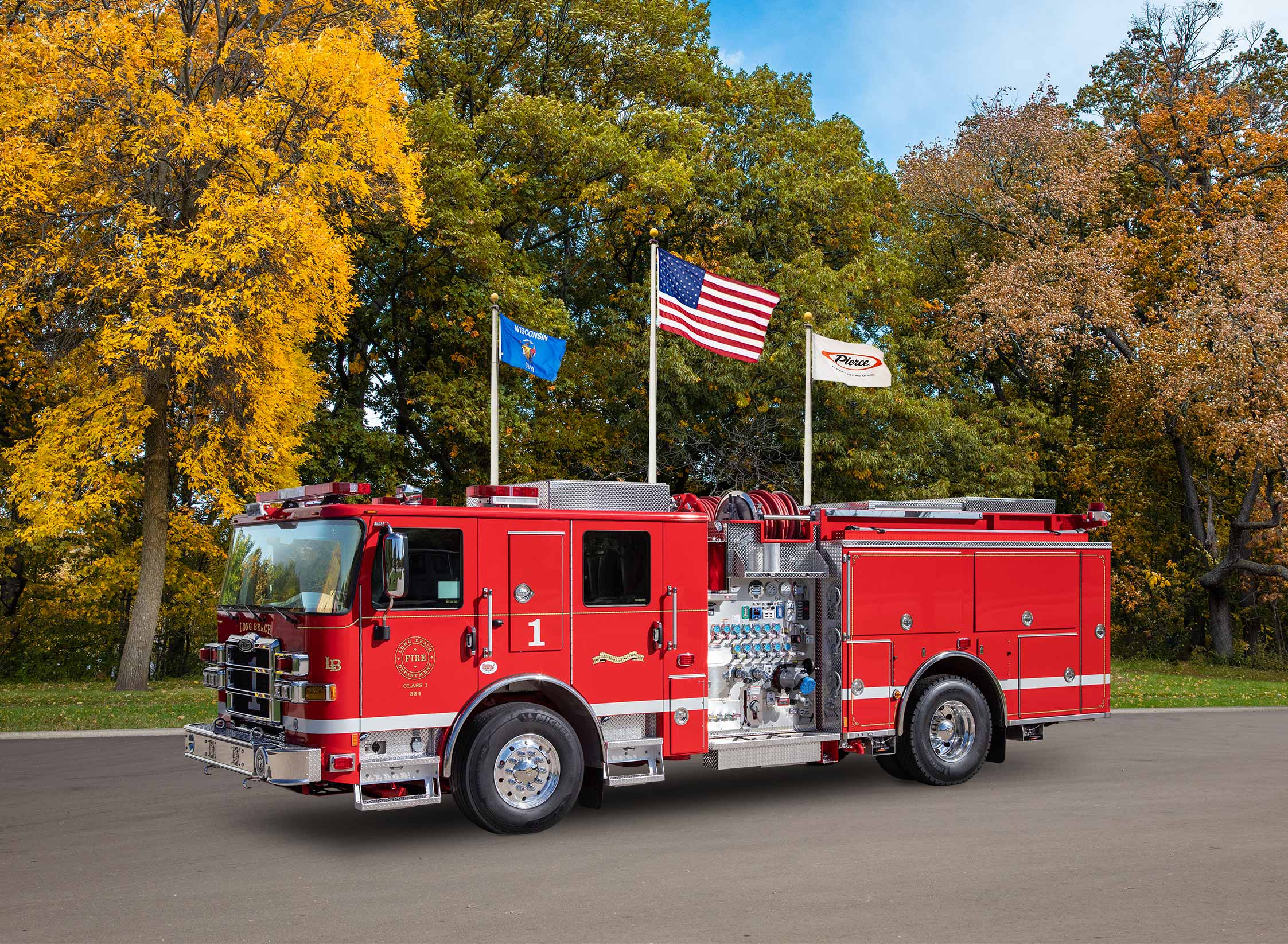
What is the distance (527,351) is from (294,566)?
9.31 m

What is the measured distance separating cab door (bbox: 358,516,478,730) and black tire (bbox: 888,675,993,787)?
181 inches

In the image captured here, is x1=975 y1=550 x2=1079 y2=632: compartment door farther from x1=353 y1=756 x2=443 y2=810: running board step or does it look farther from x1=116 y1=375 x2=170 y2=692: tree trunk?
x1=116 y1=375 x2=170 y2=692: tree trunk

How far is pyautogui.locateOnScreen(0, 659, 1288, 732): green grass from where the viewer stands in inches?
640

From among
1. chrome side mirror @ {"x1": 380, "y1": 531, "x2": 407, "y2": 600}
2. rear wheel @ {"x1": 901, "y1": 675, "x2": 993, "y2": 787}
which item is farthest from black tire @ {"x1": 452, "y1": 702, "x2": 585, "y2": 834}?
rear wheel @ {"x1": 901, "y1": 675, "x2": 993, "y2": 787}

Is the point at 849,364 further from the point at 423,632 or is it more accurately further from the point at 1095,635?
the point at 423,632

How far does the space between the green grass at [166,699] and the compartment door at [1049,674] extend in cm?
721

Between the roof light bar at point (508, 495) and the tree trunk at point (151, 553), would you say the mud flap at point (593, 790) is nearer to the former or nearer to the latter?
the roof light bar at point (508, 495)

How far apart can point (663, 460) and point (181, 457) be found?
38.1 feet

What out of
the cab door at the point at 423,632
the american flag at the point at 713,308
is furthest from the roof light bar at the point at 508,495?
the american flag at the point at 713,308

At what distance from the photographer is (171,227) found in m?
21.4

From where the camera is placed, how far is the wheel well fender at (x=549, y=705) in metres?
9.05

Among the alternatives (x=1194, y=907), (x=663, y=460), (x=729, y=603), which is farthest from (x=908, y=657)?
(x=663, y=460)

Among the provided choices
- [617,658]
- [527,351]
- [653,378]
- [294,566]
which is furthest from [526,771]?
[527,351]

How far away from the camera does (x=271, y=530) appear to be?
9750mm
